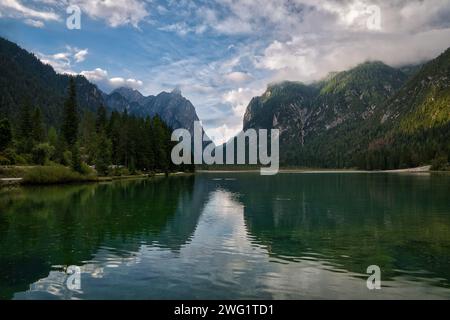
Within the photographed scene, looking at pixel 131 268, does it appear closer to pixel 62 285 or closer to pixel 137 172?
pixel 62 285

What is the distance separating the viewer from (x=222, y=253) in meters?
28.7

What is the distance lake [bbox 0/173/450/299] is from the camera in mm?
19922

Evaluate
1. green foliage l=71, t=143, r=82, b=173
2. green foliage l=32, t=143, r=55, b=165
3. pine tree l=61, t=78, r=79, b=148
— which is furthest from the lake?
pine tree l=61, t=78, r=79, b=148

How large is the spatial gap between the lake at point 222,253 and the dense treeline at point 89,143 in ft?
210

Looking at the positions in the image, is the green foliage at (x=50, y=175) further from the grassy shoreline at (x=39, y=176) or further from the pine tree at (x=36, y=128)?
the pine tree at (x=36, y=128)

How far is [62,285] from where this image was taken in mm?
20312

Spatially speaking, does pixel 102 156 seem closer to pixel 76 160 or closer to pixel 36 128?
pixel 76 160

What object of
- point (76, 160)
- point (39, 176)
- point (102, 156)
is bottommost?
point (39, 176)

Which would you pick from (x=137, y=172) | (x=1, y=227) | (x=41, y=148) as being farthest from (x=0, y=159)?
(x=1, y=227)

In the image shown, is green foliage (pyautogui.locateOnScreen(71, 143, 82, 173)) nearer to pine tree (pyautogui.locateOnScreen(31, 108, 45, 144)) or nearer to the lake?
pine tree (pyautogui.locateOnScreen(31, 108, 45, 144))

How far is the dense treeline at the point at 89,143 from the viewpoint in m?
111

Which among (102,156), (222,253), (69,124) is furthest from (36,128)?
(222,253)

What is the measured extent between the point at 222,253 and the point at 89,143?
123 m

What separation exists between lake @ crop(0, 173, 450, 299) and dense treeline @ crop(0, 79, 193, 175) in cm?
6408
